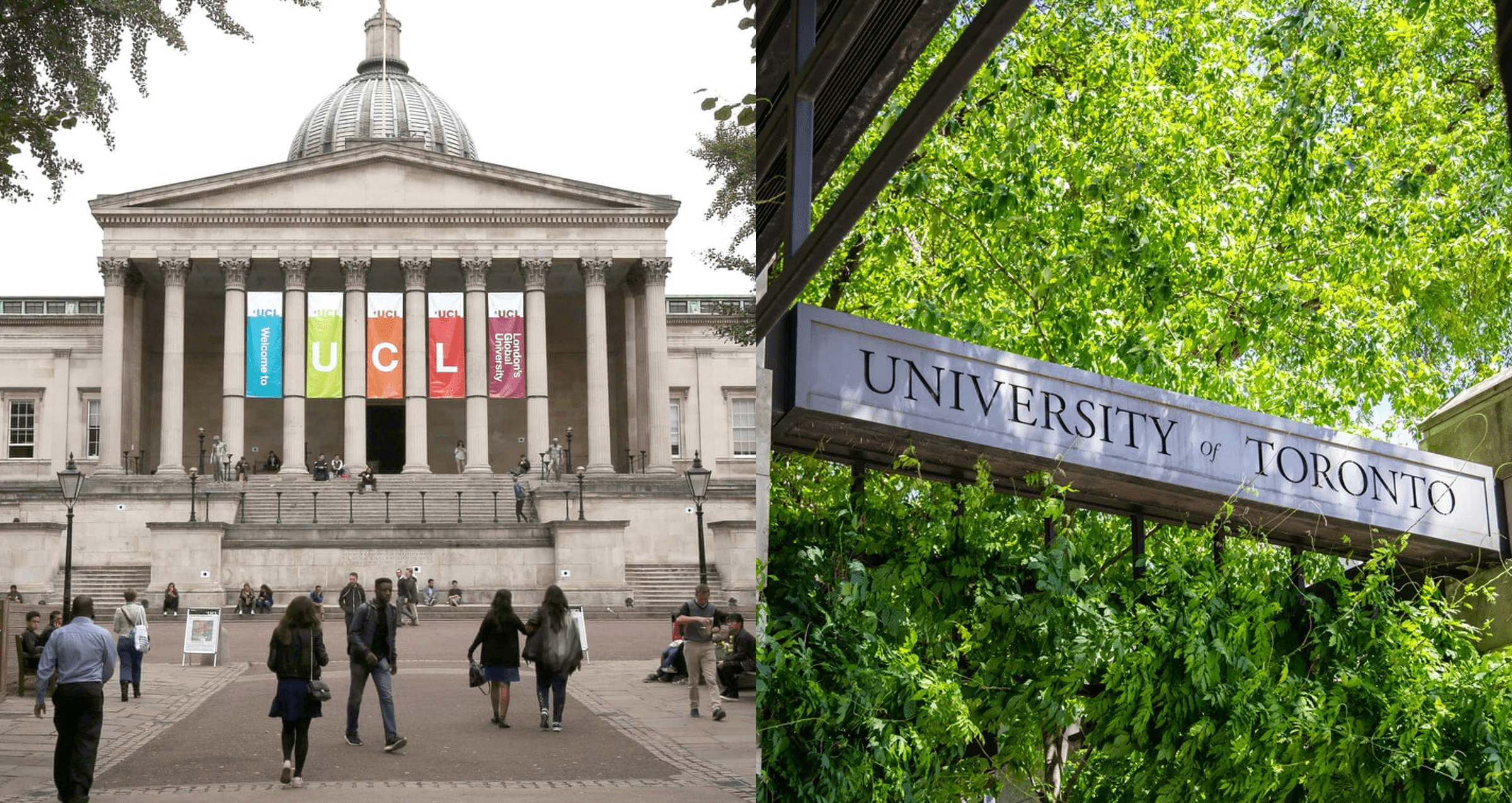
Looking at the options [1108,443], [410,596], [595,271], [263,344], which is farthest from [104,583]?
[1108,443]

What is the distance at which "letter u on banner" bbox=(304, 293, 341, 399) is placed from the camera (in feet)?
12.9

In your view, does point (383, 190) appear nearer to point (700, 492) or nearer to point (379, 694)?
point (700, 492)

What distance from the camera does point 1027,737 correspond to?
29.7ft

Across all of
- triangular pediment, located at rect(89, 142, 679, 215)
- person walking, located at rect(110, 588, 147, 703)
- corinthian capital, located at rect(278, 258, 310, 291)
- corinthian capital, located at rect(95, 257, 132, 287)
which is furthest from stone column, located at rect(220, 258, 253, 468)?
person walking, located at rect(110, 588, 147, 703)

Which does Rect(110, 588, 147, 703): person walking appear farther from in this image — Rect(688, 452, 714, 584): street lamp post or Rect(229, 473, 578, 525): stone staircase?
Rect(688, 452, 714, 584): street lamp post

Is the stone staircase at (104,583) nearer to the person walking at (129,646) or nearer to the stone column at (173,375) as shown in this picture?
the person walking at (129,646)

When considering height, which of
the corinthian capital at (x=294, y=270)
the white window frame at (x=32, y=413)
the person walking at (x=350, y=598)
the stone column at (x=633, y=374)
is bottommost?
the person walking at (x=350, y=598)

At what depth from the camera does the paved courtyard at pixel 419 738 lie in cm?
263

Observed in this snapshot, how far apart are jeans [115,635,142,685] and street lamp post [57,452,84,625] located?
13cm

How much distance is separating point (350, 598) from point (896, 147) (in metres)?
1.98

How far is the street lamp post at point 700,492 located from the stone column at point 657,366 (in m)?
0.06

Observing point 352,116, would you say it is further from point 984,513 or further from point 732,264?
point 984,513

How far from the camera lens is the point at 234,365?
4.54 metres

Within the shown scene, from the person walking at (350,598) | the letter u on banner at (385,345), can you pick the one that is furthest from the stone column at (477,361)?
the person walking at (350,598)
